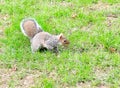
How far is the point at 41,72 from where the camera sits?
502cm

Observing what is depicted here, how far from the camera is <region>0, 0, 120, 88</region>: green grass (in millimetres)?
4879

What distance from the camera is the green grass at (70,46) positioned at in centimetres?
488

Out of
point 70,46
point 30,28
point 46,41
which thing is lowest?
point 70,46

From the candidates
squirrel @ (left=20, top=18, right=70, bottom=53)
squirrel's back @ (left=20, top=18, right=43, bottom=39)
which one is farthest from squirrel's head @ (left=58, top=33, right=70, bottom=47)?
squirrel's back @ (left=20, top=18, right=43, bottom=39)

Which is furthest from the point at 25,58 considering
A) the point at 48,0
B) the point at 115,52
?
the point at 48,0

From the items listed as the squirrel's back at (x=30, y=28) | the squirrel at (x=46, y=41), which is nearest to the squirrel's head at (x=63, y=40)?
the squirrel at (x=46, y=41)

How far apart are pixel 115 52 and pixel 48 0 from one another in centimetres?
235

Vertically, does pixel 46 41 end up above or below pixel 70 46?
above

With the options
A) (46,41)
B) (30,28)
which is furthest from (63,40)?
(30,28)

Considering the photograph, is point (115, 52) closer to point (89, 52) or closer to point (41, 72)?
point (89, 52)

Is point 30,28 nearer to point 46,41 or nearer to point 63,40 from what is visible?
point 46,41

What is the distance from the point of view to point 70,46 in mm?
5609

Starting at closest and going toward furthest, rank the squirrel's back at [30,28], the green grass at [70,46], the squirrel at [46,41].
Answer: the green grass at [70,46], the squirrel at [46,41], the squirrel's back at [30,28]

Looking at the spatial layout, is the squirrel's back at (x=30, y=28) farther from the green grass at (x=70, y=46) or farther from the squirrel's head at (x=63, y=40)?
the squirrel's head at (x=63, y=40)
